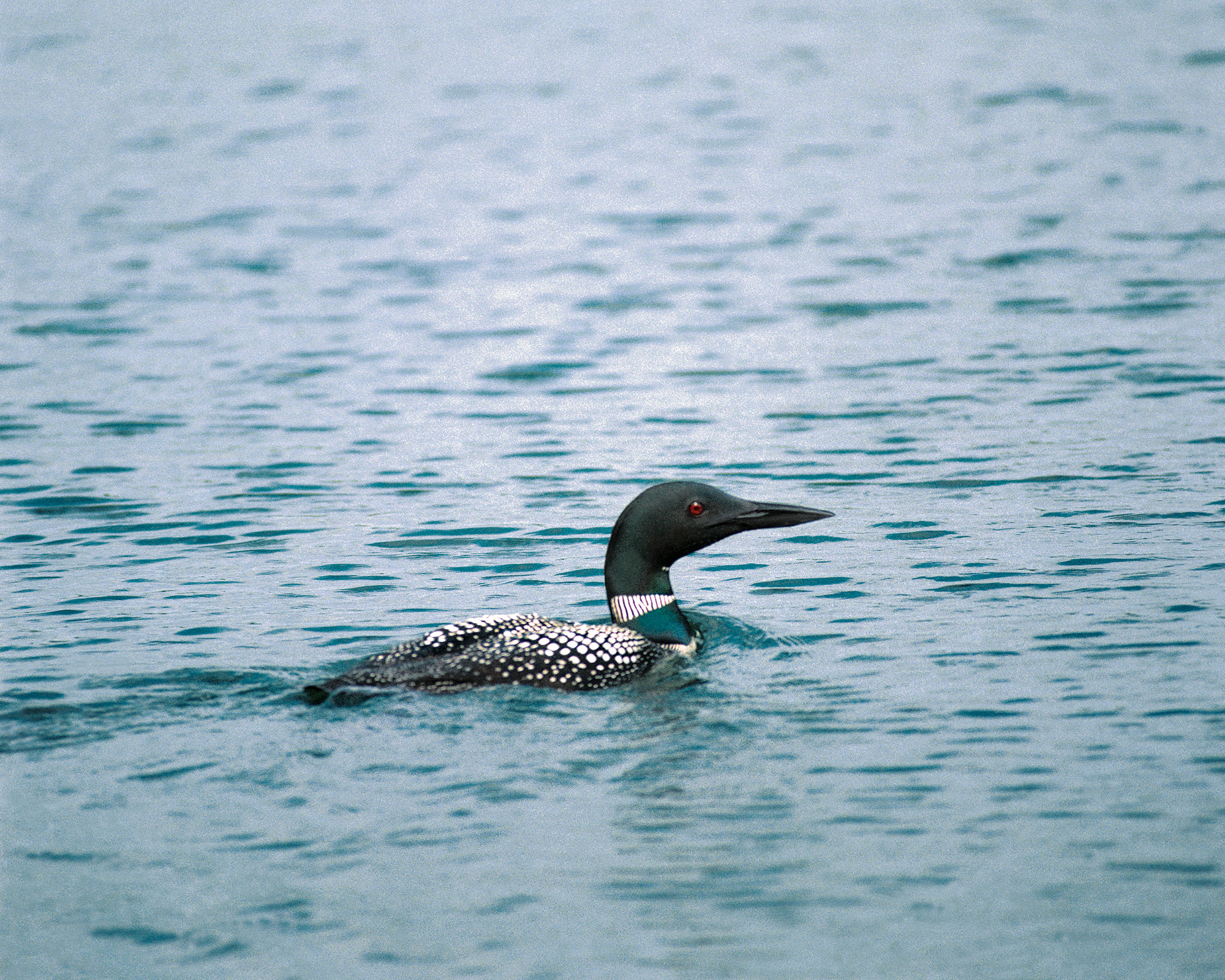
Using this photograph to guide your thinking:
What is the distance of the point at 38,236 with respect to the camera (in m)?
16.5

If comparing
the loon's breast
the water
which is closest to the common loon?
the loon's breast

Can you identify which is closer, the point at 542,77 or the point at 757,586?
the point at 757,586

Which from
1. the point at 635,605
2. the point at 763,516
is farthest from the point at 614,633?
the point at 763,516

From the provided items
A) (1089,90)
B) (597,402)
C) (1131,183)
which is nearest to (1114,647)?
(597,402)

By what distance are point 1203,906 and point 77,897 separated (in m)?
3.08

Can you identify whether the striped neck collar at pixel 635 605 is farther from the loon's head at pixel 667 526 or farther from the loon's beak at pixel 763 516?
the loon's beak at pixel 763 516

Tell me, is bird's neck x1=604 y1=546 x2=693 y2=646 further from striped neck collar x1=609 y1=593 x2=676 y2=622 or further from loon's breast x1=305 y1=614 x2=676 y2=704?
loon's breast x1=305 y1=614 x2=676 y2=704

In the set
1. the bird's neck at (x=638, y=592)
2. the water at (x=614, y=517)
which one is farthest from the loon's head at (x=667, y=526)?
the water at (x=614, y=517)

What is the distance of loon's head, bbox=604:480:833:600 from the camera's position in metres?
7.35

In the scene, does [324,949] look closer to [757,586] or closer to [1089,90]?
[757,586]

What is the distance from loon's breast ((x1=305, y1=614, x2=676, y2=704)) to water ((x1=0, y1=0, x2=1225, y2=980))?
5.1 inches

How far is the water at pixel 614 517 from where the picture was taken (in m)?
5.06

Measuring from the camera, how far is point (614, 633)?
275 inches

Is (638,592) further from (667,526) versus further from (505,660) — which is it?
(505,660)
